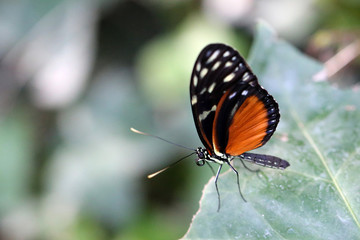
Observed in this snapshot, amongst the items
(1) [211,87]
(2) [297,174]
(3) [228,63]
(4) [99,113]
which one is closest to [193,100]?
(1) [211,87]

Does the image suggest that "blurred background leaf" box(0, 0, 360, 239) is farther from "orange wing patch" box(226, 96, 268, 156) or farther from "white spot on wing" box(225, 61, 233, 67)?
"white spot on wing" box(225, 61, 233, 67)

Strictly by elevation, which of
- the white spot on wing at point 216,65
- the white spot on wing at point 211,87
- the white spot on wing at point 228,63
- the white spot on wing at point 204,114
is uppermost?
the white spot on wing at point 228,63

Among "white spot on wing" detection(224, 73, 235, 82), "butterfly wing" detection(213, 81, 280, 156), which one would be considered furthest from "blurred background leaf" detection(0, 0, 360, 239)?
"white spot on wing" detection(224, 73, 235, 82)

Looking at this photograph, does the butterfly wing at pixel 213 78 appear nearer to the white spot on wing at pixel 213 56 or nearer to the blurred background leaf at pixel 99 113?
the white spot on wing at pixel 213 56

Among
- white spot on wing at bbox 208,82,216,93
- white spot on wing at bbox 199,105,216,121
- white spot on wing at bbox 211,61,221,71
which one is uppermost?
white spot on wing at bbox 211,61,221,71

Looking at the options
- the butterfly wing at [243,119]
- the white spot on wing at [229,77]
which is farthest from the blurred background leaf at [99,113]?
the white spot on wing at [229,77]

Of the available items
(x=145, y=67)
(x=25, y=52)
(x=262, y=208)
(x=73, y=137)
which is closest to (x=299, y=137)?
(x=262, y=208)

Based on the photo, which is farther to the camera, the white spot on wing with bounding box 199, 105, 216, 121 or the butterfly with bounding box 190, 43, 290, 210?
the white spot on wing with bounding box 199, 105, 216, 121
